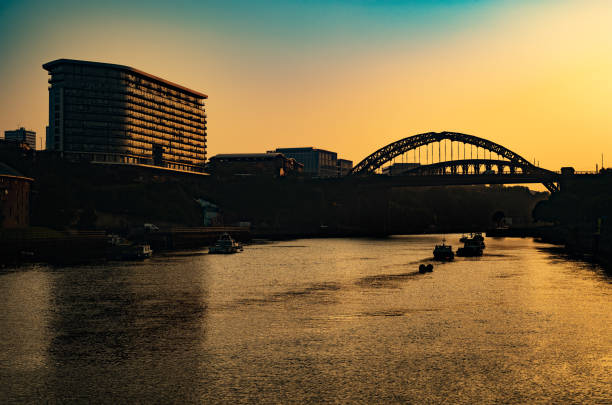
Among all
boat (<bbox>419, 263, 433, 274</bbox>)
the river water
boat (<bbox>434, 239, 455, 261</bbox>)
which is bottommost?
the river water

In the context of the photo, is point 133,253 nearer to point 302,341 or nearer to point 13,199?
point 13,199

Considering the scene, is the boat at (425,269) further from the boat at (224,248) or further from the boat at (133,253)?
the boat at (224,248)

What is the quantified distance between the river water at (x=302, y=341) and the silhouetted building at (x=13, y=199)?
1788 inches

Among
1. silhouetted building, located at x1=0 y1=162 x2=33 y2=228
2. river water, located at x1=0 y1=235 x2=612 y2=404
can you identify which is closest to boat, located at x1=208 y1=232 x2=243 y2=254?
silhouetted building, located at x1=0 y1=162 x2=33 y2=228

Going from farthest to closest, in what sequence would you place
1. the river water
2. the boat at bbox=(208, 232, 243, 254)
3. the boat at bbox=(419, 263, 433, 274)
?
the boat at bbox=(208, 232, 243, 254)
the boat at bbox=(419, 263, 433, 274)
the river water

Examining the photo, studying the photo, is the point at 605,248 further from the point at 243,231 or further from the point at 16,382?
the point at 16,382

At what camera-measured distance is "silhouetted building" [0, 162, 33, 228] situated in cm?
10412

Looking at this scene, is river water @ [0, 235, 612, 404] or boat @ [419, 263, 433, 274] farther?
boat @ [419, 263, 433, 274]

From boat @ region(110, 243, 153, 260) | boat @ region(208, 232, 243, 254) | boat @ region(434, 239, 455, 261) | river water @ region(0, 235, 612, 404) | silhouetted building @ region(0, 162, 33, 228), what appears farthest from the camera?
boat @ region(208, 232, 243, 254)

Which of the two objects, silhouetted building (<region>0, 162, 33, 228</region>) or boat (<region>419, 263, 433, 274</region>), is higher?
silhouetted building (<region>0, 162, 33, 228</region>)

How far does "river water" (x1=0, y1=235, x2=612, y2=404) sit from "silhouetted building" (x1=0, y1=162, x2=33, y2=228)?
45.4 meters

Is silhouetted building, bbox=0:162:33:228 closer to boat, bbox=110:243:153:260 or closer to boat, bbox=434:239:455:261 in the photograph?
boat, bbox=110:243:153:260

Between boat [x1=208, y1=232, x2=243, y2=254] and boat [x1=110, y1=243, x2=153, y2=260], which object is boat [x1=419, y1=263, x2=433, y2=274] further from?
boat [x1=208, y1=232, x2=243, y2=254]

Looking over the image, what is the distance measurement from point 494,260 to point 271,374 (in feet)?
254
